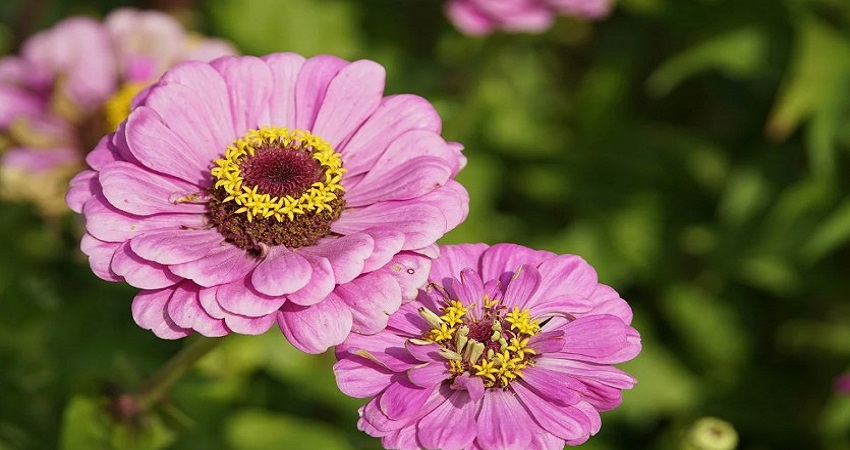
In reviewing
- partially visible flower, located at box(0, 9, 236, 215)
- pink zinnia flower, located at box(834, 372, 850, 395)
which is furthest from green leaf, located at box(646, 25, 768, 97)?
partially visible flower, located at box(0, 9, 236, 215)

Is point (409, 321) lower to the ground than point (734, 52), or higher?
lower

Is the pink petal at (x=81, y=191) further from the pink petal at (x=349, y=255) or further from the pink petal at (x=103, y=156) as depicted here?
the pink petal at (x=349, y=255)

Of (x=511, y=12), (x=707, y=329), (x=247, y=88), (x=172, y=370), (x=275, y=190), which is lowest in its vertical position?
(x=172, y=370)

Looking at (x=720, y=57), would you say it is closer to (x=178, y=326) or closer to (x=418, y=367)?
(x=418, y=367)

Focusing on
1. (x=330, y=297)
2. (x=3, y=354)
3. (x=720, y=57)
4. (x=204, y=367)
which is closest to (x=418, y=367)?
(x=330, y=297)

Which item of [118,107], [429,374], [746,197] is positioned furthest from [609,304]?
[746,197]

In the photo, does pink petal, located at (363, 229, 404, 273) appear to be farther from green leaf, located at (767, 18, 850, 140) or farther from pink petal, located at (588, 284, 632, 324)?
green leaf, located at (767, 18, 850, 140)

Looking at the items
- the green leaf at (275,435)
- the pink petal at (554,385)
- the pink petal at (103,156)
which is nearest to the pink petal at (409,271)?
the pink petal at (554,385)

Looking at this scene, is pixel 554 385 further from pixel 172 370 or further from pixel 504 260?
pixel 172 370
